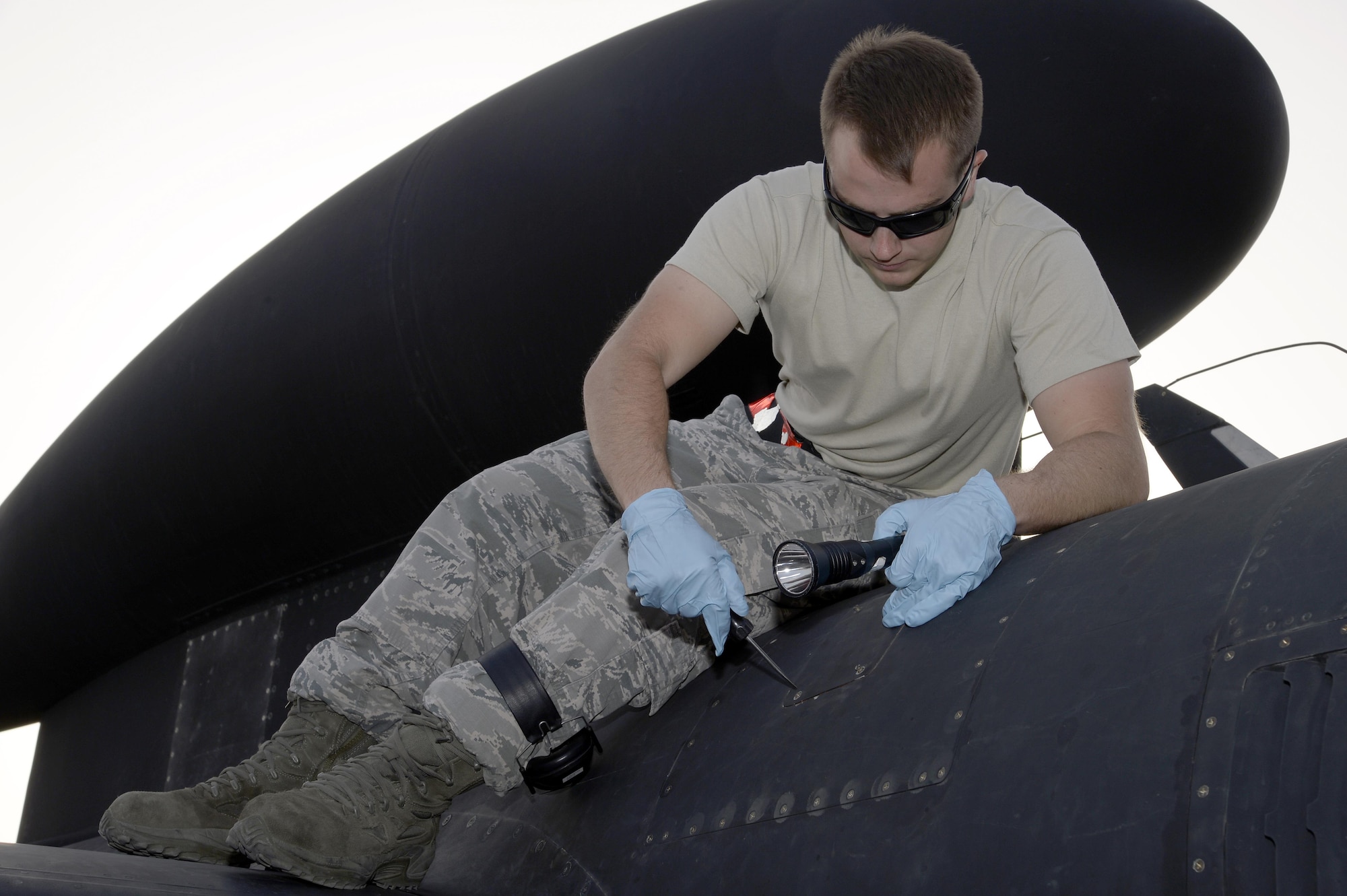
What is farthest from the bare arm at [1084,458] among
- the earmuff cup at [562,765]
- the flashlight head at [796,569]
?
the earmuff cup at [562,765]

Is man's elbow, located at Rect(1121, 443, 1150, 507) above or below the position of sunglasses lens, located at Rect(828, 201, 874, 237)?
below

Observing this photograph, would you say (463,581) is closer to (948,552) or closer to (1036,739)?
(948,552)

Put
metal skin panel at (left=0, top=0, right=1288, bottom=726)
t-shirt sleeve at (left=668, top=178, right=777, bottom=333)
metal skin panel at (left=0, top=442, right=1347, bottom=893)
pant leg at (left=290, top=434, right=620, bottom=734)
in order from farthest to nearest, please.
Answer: metal skin panel at (left=0, top=0, right=1288, bottom=726) → t-shirt sleeve at (left=668, top=178, right=777, bottom=333) → pant leg at (left=290, top=434, right=620, bottom=734) → metal skin panel at (left=0, top=442, right=1347, bottom=893)

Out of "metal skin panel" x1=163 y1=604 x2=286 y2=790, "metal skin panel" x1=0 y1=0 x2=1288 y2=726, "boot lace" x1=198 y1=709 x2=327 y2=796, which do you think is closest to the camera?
"boot lace" x1=198 y1=709 x2=327 y2=796

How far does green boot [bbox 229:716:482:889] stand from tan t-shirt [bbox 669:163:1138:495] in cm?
113

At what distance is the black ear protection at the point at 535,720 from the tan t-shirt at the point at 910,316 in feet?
3.10

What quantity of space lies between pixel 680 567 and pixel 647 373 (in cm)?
54

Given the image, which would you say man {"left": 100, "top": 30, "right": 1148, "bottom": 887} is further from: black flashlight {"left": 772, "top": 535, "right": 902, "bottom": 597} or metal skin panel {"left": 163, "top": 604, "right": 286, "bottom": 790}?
metal skin panel {"left": 163, "top": 604, "right": 286, "bottom": 790}

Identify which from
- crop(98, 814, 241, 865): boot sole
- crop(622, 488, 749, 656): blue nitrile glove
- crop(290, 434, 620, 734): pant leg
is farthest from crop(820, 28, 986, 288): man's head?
crop(98, 814, 241, 865): boot sole

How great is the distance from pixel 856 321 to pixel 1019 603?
0.97 m

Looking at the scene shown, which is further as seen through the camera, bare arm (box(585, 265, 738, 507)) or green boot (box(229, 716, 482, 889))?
bare arm (box(585, 265, 738, 507))

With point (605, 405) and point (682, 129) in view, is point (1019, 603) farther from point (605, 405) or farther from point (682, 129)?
point (682, 129)

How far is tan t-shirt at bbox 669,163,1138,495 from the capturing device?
219 centimetres

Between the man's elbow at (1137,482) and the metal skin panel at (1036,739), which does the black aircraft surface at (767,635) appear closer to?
the metal skin panel at (1036,739)
